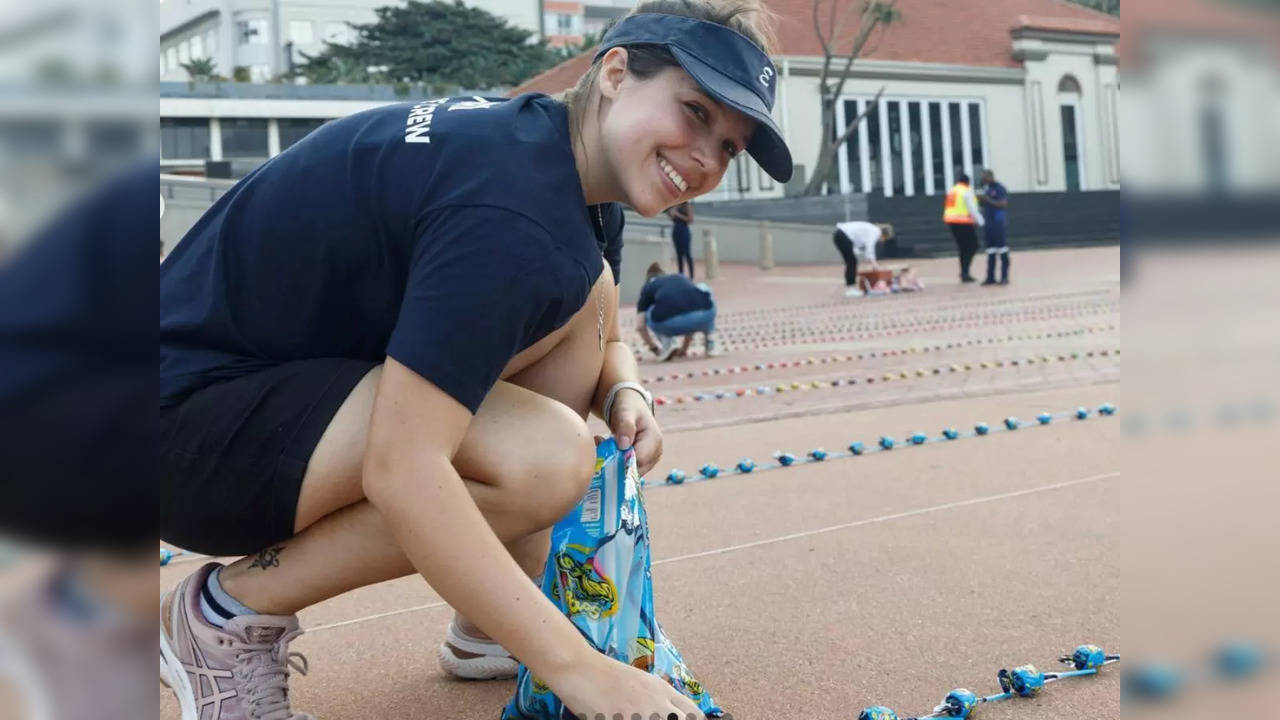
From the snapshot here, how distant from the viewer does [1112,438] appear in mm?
5574

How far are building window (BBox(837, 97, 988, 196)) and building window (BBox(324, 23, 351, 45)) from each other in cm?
2815

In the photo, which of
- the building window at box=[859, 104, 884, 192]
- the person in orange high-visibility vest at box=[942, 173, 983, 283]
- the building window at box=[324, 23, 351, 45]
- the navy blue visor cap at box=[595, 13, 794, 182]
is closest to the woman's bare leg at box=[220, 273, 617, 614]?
the navy blue visor cap at box=[595, 13, 794, 182]

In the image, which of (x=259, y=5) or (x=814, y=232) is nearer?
(x=814, y=232)

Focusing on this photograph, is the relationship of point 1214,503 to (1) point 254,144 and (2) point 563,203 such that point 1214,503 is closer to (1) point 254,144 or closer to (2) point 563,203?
(2) point 563,203

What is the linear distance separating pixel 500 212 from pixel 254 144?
157ft

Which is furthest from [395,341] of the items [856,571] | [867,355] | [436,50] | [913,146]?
[436,50]

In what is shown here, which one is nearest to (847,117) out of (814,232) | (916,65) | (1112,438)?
(916,65)

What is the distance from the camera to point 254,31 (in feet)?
201

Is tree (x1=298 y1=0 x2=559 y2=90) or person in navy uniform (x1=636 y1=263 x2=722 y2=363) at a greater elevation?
tree (x1=298 y1=0 x2=559 y2=90)

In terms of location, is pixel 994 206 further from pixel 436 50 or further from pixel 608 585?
pixel 436 50

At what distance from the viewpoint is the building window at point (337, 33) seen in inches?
2329

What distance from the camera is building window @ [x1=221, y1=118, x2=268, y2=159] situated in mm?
46281

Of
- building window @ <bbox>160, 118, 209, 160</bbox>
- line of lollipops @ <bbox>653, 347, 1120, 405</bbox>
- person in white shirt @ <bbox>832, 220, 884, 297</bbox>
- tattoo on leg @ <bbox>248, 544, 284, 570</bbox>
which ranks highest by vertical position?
building window @ <bbox>160, 118, 209, 160</bbox>

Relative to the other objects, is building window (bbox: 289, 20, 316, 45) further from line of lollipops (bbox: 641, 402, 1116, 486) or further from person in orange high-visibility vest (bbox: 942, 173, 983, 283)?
Result: line of lollipops (bbox: 641, 402, 1116, 486)
